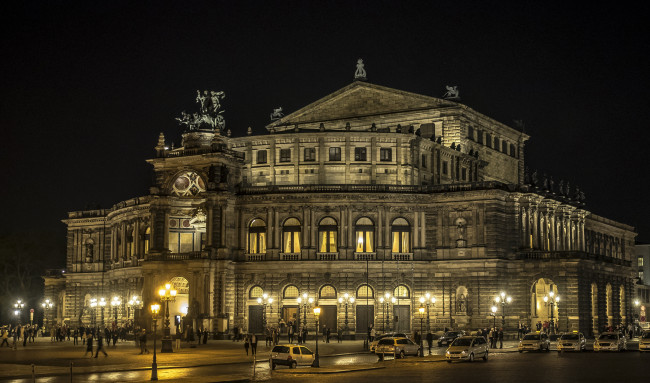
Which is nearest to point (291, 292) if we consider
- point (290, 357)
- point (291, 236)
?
point (291, 236)

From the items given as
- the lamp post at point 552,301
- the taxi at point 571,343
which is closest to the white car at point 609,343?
the taxi at point 571,343

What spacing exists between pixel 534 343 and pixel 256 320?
34355 mm

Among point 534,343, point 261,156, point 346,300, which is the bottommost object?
point 534,343

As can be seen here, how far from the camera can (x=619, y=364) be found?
54688mm

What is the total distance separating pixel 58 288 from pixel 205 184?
129 ft

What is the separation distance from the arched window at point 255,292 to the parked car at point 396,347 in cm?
3515

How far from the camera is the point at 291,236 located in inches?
3895

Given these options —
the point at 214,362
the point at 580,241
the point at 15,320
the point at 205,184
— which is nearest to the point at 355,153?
the point at 205,184

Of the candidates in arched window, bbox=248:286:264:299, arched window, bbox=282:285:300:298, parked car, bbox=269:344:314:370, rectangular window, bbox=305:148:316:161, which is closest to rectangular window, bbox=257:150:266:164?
rectangular window, bbox=305:148:316:161

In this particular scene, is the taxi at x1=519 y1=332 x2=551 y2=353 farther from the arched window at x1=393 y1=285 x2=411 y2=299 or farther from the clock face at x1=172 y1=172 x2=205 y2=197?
the clock face at x1=172 y1=172 x2=205 y2=197

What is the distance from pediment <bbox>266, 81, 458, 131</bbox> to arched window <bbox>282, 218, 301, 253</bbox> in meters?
20.1

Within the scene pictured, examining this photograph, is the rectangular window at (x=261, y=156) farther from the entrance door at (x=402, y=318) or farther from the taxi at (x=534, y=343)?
the taxi at (x=534, y=343)

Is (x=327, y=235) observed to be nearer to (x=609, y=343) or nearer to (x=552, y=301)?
(x=552, y=301)

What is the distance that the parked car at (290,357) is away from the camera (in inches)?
2192
